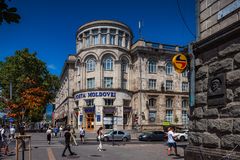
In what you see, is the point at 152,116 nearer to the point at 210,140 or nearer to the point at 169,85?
the point at 169,85

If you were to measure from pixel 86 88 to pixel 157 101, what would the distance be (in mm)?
12477

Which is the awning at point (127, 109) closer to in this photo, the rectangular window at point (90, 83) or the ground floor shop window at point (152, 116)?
the ground floor shop window at point (152, 116)

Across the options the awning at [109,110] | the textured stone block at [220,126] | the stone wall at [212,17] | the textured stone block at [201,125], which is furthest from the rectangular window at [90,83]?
the textured stone block at [220,126]

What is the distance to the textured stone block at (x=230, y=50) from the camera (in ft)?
29.4

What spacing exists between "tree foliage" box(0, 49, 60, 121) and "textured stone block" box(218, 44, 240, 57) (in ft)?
150

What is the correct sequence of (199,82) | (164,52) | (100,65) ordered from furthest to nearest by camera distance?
(164,52) < (100,65) < (199,82)

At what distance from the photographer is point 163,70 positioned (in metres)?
57.2

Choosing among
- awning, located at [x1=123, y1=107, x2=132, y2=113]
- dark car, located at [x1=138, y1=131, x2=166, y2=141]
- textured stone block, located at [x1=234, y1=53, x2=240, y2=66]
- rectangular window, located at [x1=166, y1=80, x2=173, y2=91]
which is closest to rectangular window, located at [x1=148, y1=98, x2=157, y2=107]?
awning, located at [x1=123, y1=107, x2=132, y2=113]

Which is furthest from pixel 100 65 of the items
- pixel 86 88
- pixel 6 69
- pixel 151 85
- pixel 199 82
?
pixel 199 82

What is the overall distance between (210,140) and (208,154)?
1.41 ft

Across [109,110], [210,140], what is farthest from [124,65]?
[210,140]

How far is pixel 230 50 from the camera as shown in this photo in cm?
923

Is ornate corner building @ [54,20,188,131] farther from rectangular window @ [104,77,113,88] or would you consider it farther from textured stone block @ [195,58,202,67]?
textured stone block @ [195,58,202,67]

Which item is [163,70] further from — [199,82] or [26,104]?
[199,82]
